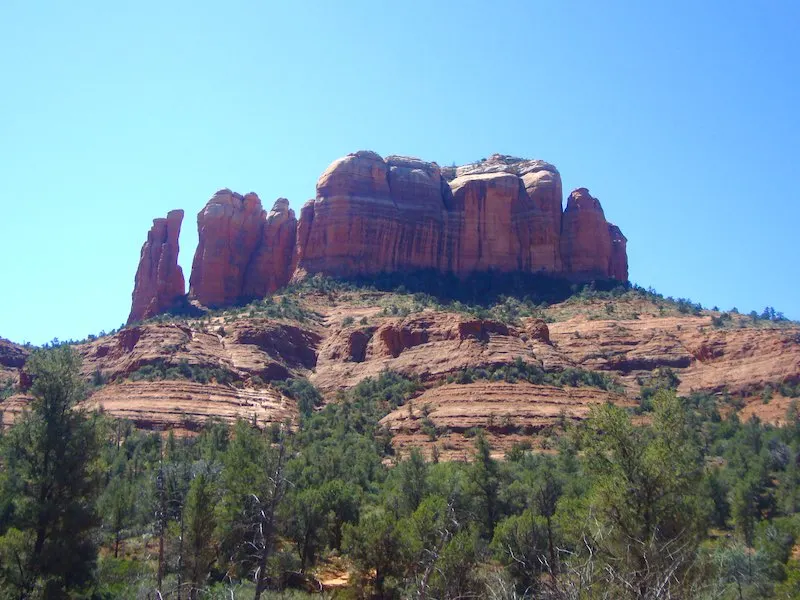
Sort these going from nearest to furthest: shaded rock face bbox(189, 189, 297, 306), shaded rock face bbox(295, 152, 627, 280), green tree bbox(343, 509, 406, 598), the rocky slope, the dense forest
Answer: the dense forest < green tree bbox(343, 509, 406, 598) < the rocky slope < shaded rock face bbox(295, 152, 627, 280) < shaded rock face bbox(189, 189, 297, 306)

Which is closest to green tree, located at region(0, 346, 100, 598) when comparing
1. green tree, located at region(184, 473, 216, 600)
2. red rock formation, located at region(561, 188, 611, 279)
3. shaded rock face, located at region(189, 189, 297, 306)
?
green tree, located at region(184, 473, 216, 600)

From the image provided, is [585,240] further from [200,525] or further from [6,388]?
[200,525]

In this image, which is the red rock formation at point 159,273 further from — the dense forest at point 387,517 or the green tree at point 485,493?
the green tree at point 485,493

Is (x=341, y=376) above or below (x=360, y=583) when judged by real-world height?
above

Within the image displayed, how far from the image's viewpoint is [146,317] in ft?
323

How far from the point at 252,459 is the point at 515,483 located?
43.4 ft

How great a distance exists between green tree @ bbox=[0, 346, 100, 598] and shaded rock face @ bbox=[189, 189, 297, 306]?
2968 inches

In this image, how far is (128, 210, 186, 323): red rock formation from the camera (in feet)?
329

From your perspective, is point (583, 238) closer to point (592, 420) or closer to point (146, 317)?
point (146, 317)

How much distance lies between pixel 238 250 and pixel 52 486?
82746mm

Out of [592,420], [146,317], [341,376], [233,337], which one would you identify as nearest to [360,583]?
[592,420]

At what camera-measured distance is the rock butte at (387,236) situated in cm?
9912

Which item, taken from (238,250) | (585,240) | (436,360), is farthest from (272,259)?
(436,360)

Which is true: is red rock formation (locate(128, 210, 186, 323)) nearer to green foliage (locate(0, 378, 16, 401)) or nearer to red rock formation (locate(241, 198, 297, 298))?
red rock formation (locate(241, 198, 297, 298))
